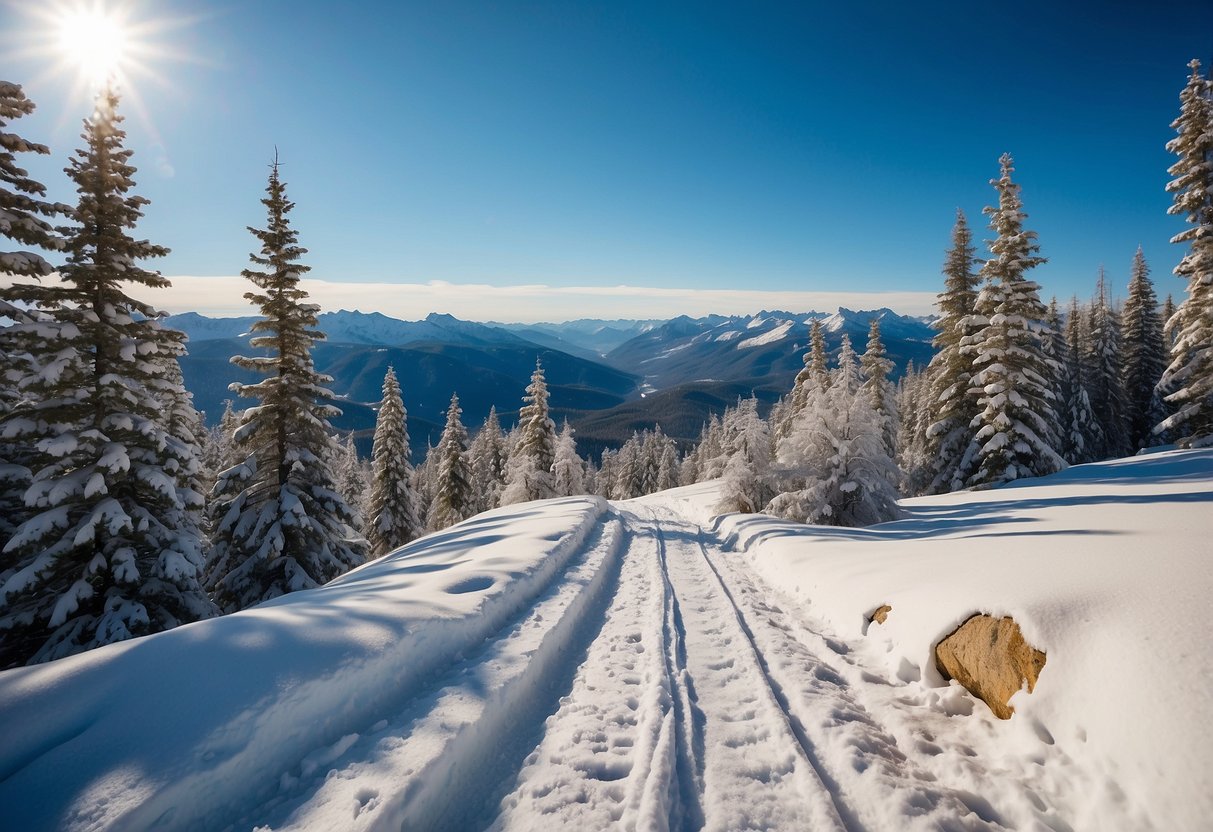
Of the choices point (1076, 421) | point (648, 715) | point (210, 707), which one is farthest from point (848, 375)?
point (1076, 421)

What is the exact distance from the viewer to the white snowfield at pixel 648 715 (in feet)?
12.1

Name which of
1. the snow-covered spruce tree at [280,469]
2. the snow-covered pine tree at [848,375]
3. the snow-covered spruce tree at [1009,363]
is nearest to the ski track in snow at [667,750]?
the snow-covered spruce tree at [280,469]

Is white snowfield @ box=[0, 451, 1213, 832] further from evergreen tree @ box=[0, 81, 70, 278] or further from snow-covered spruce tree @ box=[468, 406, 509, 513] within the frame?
snow-covered spruce tree @ box=[468, 406, 509, 513]

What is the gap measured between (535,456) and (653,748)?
30.2m

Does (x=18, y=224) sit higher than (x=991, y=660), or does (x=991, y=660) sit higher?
(x=18, y=224)

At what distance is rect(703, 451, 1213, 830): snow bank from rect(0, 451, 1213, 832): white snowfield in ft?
0.08

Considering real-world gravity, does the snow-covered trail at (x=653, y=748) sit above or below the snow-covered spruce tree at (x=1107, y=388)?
below

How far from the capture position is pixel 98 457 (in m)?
11.6

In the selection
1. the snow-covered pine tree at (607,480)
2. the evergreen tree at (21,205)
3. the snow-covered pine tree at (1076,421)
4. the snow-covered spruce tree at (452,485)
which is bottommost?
the snow-covered pine tree at (607,480)

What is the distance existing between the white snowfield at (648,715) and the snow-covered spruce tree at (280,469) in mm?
8900

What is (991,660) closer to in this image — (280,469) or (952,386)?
(280,469)

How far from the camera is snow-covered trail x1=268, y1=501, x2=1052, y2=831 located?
12.9ft

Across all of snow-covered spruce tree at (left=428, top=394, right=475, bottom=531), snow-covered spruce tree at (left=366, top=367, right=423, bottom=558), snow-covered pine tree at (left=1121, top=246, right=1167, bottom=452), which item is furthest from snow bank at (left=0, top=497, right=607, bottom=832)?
snow-covered pine tree at (left=1121, top=246, right=1167, bottom=452)

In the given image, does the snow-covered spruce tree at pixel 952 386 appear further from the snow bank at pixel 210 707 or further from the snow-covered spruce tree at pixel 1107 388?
the snow bank at pixel 210 707
